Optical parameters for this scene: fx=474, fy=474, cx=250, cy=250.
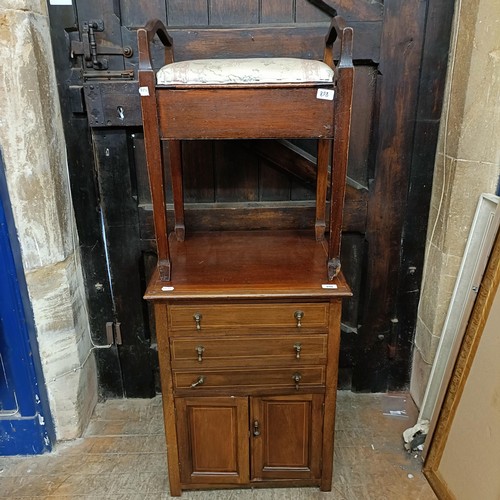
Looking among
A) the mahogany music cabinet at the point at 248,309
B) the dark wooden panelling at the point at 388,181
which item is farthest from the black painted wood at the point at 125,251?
the dark wooden panelling at the point at 388,181

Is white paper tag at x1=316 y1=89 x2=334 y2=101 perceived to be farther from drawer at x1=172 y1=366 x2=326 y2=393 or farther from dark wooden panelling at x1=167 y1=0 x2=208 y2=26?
drawer at x1=172 y1=366 x2=326 y2=393

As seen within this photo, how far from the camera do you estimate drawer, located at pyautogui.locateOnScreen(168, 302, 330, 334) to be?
4.58 feet

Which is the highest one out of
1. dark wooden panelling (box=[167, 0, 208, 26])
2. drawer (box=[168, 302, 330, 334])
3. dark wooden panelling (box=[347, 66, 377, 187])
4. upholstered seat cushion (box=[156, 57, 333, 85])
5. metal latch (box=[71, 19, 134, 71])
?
dark wooden panelling (box=[167, 0, 208, 26])

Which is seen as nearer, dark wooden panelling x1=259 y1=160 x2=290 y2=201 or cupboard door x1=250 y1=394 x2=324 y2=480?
cupboard door x1=250 y1=394 x2=324 y2=480

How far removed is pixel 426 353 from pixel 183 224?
1.10 metres

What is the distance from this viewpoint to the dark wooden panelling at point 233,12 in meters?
1.64

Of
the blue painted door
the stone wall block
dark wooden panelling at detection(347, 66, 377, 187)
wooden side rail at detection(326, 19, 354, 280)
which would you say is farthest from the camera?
dark wooden panelling at detection(347, 66, 377, 187)

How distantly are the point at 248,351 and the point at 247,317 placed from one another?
12 cm

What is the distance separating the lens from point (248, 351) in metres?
1.46

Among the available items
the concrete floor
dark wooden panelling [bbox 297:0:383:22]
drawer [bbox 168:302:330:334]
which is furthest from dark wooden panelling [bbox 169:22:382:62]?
the concrete floor

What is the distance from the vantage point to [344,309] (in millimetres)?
2033

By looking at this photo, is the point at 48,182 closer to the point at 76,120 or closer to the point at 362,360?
the point at 76,120

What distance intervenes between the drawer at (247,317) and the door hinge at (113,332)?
68cm

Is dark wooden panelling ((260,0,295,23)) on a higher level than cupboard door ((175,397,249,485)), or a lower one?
higher
